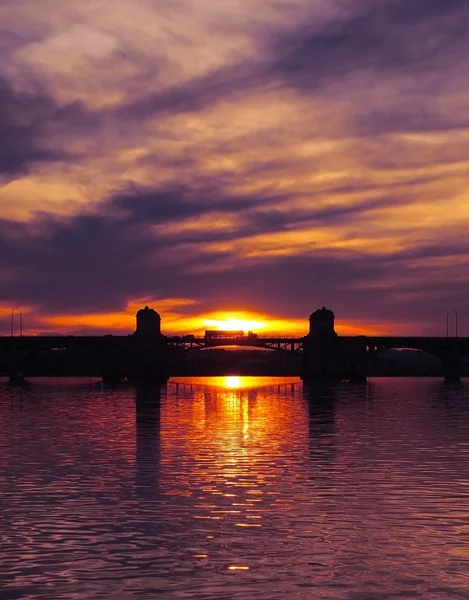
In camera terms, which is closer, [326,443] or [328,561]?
[328,561]

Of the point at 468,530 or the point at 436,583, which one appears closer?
the point at 436,583

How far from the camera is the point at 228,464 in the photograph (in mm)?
56094

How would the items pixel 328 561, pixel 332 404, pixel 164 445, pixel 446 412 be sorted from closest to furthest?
pixel 328 561 → pixel 164 445 → pixel 446 412 → pixel 332 404

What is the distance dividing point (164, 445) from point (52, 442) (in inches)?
319

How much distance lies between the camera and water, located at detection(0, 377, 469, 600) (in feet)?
89.2

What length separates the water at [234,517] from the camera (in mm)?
27203

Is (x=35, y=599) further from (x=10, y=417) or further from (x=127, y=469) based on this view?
(x=10, y=417)

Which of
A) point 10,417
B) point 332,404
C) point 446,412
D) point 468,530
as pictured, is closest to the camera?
point 468,530

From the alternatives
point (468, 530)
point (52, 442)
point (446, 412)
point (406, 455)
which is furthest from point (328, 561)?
point (446, 412)

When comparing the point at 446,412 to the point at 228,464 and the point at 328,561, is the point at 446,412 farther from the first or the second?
the point at 328,561

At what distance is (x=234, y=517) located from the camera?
1465 inches

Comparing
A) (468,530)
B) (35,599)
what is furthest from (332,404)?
(35,599)

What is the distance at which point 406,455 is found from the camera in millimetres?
60594

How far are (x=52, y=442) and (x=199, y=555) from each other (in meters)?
42.5
